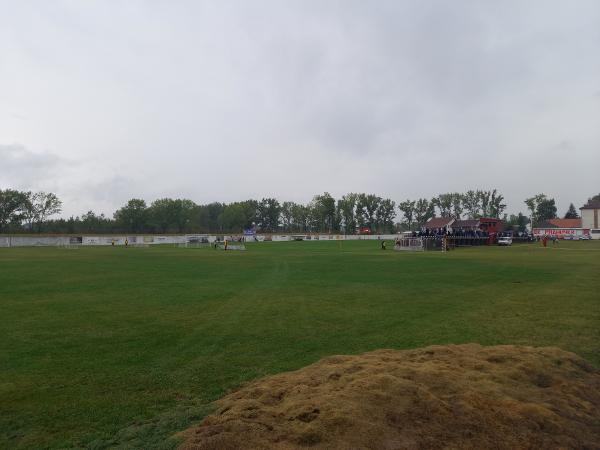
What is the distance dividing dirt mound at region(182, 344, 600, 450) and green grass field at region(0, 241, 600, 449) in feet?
2.95

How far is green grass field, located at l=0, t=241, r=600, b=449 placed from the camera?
553 centimetres

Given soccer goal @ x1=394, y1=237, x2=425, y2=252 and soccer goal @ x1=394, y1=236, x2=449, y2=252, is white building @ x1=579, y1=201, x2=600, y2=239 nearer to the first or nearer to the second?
soccer goal @ x1=394, y1=236, x2=449, y2=252

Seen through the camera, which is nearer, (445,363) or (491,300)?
(445,363)

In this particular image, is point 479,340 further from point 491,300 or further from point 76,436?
point 76,436

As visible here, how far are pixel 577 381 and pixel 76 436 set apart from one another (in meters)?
6.88

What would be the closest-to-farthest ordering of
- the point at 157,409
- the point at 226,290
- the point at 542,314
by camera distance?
the point at 157,409 → the point at 542,314 → the point at 226,290

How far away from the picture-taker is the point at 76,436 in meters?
4.87

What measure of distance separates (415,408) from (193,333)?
667 centimetres

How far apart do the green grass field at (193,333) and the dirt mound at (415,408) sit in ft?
2.95

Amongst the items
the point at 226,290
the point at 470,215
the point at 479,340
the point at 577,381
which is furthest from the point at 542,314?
the point at 470,215

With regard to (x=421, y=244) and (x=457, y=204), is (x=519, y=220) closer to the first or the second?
(x=457, y=204)

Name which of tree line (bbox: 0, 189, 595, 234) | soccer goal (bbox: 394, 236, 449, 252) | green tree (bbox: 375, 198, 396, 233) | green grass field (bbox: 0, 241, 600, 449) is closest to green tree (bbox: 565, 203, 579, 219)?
tree line (bbox: 0, 189, 595, 234)

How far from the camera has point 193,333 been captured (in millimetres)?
10016

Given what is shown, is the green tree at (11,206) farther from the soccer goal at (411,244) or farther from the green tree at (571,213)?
the green tree at (571,213)
